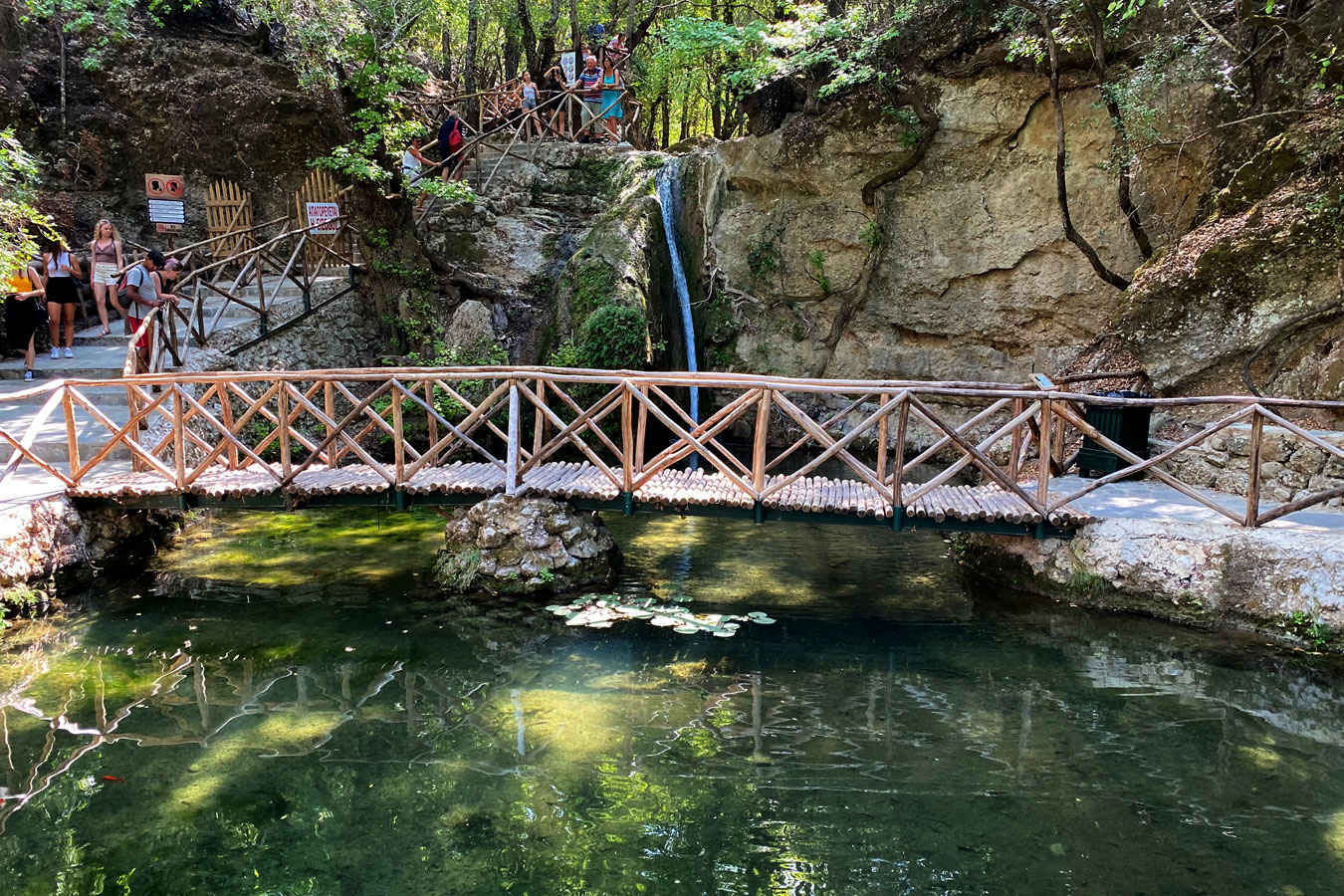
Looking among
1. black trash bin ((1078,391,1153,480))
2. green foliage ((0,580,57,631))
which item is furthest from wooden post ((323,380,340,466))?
black trash bin ((1078,391,1153,480))

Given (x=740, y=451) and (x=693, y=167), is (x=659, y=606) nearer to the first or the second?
(x=740, y=451)

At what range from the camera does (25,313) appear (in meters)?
10.5

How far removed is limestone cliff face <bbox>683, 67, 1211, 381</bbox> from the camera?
1124 centimetres

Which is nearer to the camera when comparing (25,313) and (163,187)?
(25,313)

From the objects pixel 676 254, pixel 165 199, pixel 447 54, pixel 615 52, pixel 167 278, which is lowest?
pixel 167 278

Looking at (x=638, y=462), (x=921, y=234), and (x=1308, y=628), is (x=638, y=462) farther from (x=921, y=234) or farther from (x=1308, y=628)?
(x=921, y=234)

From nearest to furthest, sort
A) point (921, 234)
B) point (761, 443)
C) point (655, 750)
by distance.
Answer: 1. point (655, 750)
2. point (761, 443)
3. point (921, 234)

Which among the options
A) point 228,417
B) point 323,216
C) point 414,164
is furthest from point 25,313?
point 414,164

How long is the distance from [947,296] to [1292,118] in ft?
15.2

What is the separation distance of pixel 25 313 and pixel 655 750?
1021 cm

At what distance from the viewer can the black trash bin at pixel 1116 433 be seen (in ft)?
26.0

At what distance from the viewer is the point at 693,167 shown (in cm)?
1454

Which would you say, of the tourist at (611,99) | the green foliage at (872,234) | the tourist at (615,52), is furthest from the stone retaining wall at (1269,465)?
the tourist at (615,52)

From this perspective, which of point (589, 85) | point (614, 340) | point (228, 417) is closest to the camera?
point (228, 417)
